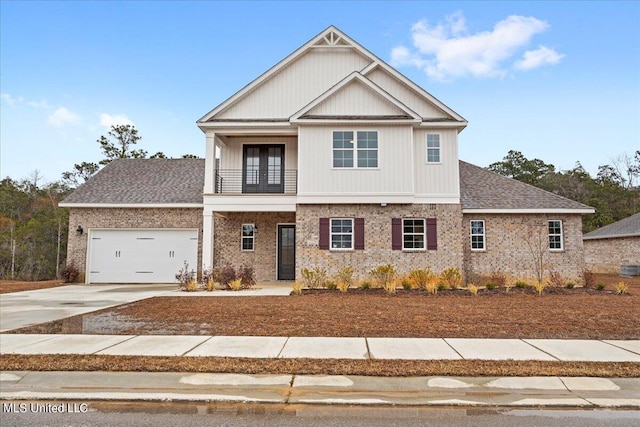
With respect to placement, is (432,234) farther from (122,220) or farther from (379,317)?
(122,220)

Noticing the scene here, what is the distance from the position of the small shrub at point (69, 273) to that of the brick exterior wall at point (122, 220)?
175mm

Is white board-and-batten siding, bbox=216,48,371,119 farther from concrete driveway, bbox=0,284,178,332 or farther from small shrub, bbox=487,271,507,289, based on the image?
small shrub, bbox=487,271,507,289

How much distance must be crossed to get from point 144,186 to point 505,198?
17.1 metres

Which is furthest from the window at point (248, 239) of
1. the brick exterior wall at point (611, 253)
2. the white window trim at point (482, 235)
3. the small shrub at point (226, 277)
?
the brick exterior wall at point (611, 253)

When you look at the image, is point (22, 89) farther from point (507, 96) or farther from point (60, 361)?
point (507, 96)

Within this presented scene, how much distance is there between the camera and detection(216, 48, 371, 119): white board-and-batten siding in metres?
17.6

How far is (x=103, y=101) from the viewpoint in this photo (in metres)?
24.6

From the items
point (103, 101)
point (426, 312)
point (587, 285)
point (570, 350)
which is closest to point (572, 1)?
point (587, 285)

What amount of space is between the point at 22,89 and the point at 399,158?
19773 millimetres

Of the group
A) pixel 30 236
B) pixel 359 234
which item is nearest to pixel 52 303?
pixel 359 234

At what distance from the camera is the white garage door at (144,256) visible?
61.1 feet

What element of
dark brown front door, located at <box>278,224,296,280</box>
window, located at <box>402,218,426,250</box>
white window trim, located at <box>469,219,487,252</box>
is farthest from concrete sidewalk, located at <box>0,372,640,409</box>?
dark brown front door, located at <box>278,224,296,280</box>

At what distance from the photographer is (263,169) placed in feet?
60.5

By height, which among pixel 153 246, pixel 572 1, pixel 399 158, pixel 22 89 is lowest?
pixel 153 246
